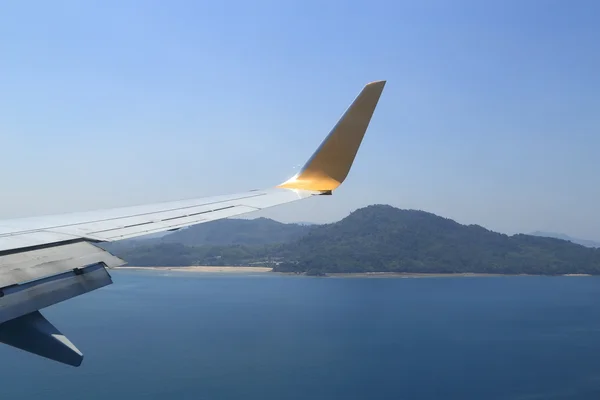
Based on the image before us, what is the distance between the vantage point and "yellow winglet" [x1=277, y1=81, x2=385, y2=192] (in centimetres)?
496

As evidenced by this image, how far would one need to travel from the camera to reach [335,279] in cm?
10812

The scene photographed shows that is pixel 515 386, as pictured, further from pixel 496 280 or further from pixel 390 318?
pixel 496 280

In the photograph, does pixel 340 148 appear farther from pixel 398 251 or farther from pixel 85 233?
pixel 398 251

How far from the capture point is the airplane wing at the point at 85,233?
220cm

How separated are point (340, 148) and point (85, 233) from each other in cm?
262

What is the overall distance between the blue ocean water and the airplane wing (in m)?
28.7

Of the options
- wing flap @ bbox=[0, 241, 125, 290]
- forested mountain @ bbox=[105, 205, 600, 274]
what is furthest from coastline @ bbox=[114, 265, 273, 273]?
wing flap @ bbox=[0, 241, 125, 290]

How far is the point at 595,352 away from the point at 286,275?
238ft

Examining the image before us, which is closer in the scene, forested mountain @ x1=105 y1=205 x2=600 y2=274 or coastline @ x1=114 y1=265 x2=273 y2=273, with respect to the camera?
coastline @ x1=114 y1=265 x2=273 y2=273

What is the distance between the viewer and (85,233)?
3520 millimetres

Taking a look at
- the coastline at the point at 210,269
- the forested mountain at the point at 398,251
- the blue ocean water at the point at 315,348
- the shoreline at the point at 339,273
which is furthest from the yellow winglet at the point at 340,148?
the coastline at the point at 210,269

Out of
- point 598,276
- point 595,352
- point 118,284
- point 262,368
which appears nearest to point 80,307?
point 118,284

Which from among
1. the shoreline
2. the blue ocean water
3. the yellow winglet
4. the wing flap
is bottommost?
the blue ocean water

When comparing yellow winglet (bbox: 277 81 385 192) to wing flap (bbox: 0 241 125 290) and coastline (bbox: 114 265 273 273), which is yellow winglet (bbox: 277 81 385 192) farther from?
coastline (bbox: 114 265 273 273)
